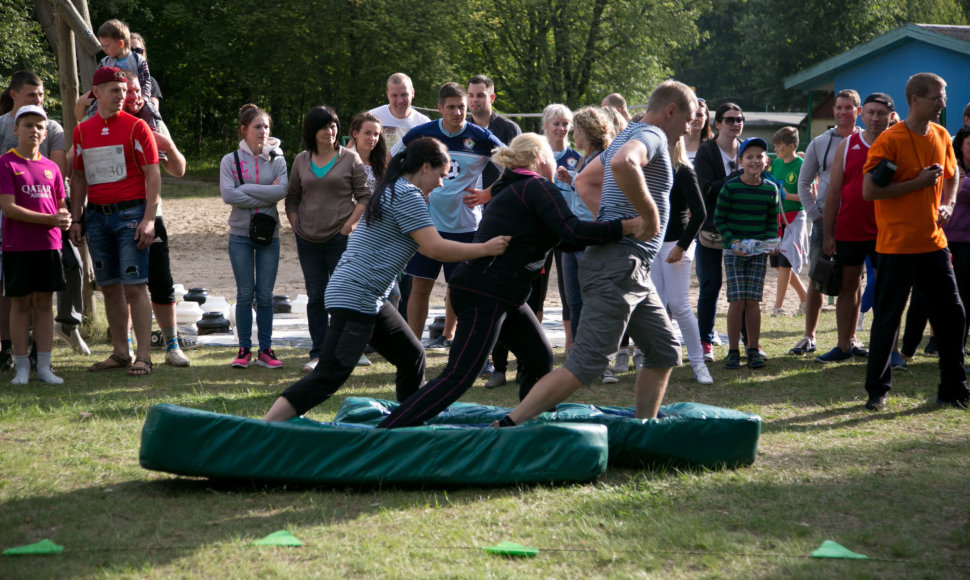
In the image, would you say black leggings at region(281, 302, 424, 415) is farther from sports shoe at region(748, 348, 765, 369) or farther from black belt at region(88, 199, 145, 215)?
sports shoe at region(748, 348, 765, 369)

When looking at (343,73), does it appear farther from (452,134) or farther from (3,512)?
(3,512)

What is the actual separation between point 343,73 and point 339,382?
2837 centimetres

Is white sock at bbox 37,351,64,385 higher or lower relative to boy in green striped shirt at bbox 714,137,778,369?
lower

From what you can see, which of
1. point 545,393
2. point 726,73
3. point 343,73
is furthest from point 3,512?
point 726,73

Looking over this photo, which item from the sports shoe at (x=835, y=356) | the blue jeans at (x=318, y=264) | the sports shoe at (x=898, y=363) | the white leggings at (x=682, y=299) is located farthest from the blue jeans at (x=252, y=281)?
the sports shoe at (x=898, y=363)

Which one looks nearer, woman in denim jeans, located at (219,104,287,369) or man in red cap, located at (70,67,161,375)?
man in red cap, located at (70,67,161,375)

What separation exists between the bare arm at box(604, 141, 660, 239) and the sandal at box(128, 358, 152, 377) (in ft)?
14.9

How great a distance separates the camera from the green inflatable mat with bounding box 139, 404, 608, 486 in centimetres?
444

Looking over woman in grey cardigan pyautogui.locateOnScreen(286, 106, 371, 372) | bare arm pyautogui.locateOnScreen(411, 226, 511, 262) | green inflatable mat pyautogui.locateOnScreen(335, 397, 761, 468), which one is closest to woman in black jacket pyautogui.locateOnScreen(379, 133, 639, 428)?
bare arm pyautogui.locateOnScreen(411, 226, 511, 262)

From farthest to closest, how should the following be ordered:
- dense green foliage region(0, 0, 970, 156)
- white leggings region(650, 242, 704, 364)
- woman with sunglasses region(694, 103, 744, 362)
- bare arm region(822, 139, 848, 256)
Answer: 1. dense green foliage region(0, 0, 970, 156)
2. woman with sunglasses region(694, 103, 744, 362)
3. bare arm region(822, 139, 848, 256)
4. white leggings region(650, 242, 704, 364)

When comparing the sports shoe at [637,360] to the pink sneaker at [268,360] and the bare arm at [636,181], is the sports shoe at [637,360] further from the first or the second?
the bare arm at [636,181]

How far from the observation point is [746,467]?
16.3ft

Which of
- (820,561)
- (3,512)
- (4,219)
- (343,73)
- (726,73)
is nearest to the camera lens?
(820,561)

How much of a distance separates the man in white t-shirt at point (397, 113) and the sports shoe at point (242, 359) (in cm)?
217
